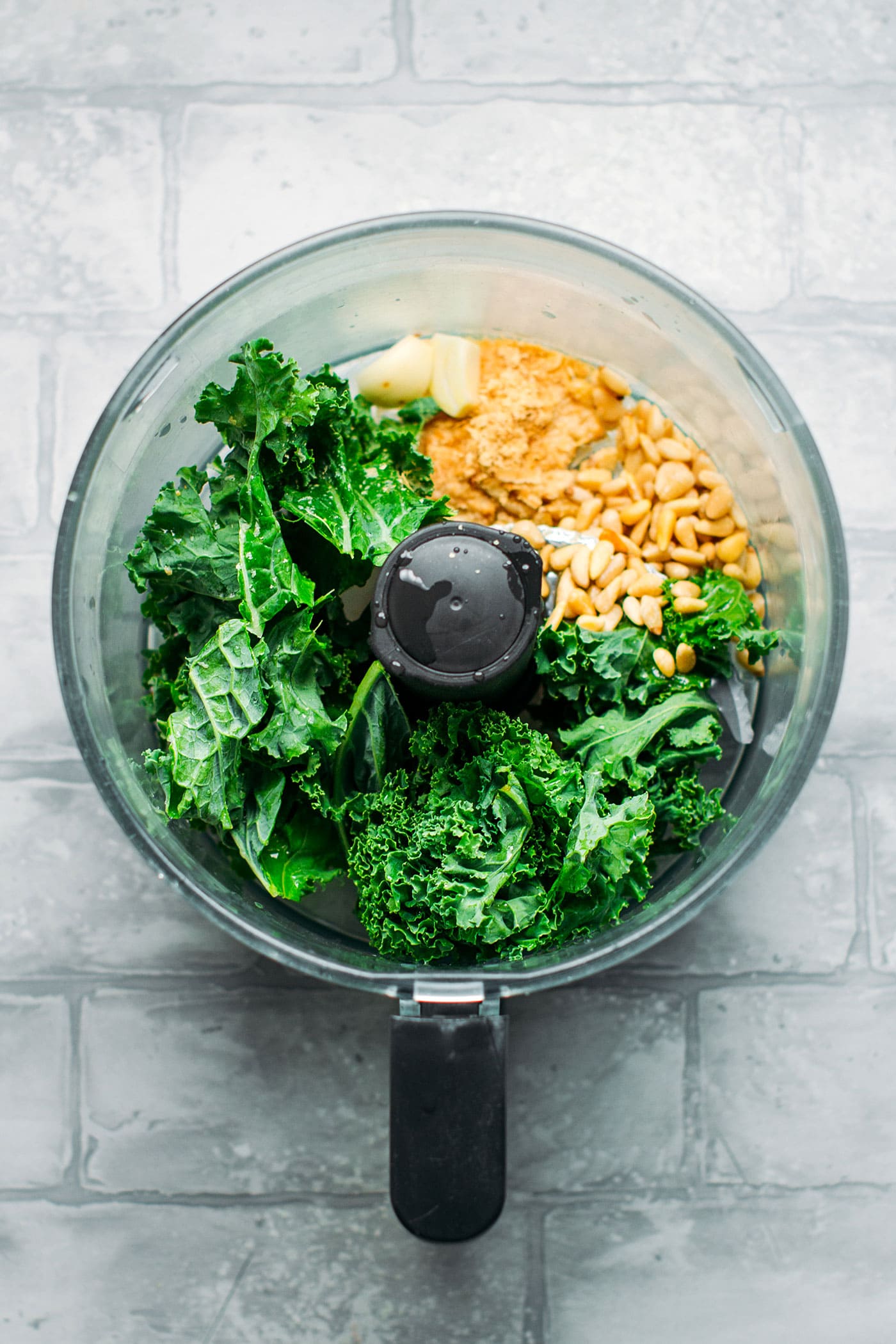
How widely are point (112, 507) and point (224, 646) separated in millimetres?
211

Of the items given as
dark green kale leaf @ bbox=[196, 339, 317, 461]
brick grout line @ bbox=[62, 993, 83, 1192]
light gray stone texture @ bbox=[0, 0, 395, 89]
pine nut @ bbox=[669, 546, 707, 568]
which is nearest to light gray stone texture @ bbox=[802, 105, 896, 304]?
pine nut @ bbox=[669, 546, 707, 568]

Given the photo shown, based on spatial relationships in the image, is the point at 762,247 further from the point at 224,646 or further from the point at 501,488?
the point at 224,646

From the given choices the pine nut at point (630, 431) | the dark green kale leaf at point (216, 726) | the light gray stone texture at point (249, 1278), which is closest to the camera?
the dark green kale leaf at point (216, 726)

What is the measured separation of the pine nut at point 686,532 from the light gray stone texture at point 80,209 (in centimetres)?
61

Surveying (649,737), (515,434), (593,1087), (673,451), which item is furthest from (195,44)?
(593,1087)

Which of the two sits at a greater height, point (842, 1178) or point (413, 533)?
point (413, 533)

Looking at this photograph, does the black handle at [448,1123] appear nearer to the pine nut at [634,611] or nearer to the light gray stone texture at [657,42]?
the pine nut at [634,611]

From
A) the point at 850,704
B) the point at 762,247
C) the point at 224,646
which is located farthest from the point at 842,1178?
the point at 762,247

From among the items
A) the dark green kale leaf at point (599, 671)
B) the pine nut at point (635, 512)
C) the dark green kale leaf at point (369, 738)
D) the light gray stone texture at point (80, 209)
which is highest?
the light gray stone texture at point (80, 209)

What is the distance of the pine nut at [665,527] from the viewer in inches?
42.1

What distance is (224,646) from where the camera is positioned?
0.89 metres

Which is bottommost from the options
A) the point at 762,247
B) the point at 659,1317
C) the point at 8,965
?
the point at 659,1317

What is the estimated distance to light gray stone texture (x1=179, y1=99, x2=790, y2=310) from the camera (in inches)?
47.9

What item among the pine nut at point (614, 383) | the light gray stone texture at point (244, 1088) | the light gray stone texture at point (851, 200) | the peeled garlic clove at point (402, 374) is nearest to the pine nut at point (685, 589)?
the pine nut at point (614, 383)
